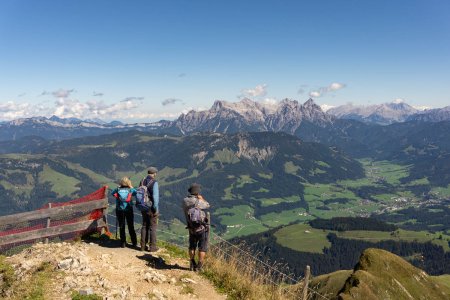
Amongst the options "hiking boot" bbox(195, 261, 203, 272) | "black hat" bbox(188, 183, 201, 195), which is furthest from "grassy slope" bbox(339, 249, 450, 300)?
"black hat" bbox(188, 183, 201, 195)

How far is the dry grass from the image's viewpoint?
15.3 metres

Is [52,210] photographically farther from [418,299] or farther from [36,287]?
[418,299]

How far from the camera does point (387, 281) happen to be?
26531 mm

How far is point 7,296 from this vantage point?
1382cm

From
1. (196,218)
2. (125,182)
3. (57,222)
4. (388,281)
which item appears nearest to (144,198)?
(125,182)

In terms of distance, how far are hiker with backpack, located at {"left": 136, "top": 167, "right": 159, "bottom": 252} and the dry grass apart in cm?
366

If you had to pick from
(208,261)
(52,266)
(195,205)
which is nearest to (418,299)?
(208,261)

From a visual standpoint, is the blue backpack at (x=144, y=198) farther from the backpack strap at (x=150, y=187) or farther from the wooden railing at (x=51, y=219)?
the wooden railing at (x=51, y=219)

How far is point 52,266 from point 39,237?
16.0 feet

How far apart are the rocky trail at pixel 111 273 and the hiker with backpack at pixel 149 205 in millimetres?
953

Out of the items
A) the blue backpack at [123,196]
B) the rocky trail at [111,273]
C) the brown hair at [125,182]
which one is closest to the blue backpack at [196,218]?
the rocky trail at [111,273]

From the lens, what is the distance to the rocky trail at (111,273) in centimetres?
1412

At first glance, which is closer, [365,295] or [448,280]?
[365,295]

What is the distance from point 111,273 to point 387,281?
2046 cm
